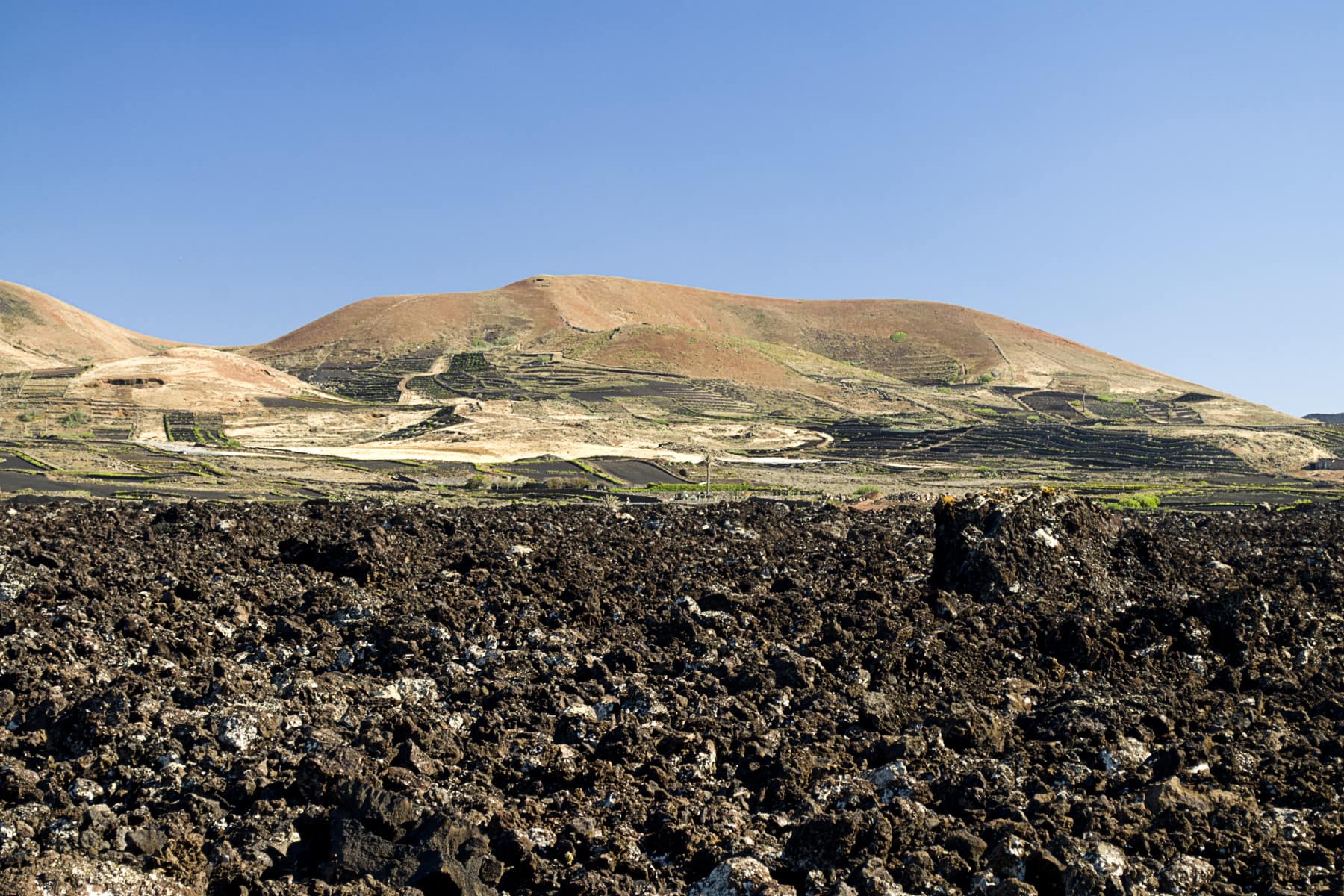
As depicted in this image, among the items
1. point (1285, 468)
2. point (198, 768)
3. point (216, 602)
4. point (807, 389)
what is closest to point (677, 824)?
point (198, 768)

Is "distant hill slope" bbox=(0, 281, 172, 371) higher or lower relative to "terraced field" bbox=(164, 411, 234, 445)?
higher

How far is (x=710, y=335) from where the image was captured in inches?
5084

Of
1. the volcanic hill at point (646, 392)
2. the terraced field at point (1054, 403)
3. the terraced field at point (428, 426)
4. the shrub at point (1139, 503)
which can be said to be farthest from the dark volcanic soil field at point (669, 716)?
the terraced field at point (1054, 403)

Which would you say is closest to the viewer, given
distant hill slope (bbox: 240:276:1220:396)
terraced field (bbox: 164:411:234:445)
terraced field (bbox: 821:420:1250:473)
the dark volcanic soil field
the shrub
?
the dark volcanic soil field

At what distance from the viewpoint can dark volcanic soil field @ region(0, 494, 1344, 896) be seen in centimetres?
732

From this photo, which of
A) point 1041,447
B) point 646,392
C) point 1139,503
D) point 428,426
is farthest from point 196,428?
point 1041,447

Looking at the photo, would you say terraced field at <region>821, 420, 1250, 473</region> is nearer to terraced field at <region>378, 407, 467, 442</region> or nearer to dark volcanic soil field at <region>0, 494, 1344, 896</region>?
terraced field at <region>378, 407, 467, 442</region>

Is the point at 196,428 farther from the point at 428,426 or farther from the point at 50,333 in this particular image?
the point at 50,333

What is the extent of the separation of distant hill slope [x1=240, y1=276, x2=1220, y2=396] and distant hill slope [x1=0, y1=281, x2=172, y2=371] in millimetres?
17802

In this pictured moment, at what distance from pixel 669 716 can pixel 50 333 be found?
140024mm

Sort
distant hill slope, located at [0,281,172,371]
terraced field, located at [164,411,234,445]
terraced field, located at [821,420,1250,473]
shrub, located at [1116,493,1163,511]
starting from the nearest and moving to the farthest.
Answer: shrub, located at [1116,493,1163,511]
terraced field, located at [164,411,234,445]
terraced field, located at [821,420,1250,473]
distant hill slope, located at [0,281,172,371]

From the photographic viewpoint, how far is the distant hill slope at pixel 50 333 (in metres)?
120

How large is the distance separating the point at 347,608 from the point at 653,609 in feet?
13.1

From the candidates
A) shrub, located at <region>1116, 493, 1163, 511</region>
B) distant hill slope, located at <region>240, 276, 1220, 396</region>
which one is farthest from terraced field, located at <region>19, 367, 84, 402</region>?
shrub, located at <region>1116, 493, 1163, 511</region>
